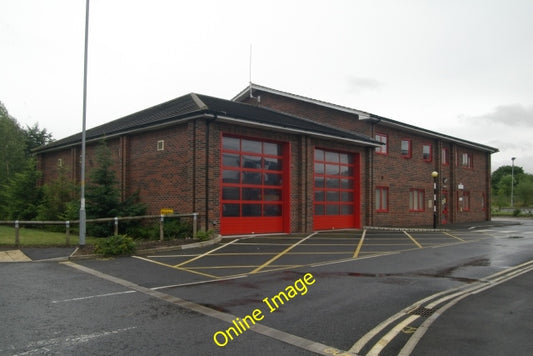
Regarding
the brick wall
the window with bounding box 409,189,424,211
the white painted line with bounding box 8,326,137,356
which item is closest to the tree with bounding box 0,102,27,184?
the brick wall

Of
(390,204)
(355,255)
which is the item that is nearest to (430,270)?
(355,255)

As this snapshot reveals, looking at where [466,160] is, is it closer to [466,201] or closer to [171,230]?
[466,201]

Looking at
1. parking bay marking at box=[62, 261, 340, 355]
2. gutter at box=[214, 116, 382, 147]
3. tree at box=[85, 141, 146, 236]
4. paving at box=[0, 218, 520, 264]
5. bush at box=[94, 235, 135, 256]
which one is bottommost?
parking bay marking at box=[62, 261, 340, 355]

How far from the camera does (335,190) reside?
22844 millimetres

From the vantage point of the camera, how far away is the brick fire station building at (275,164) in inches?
674

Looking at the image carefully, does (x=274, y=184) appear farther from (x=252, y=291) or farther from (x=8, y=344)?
(x=8, y=344)

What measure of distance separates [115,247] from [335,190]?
13.2 m

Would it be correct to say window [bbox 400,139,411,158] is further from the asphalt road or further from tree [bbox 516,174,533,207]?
tree [bbox 516,174,533,207]

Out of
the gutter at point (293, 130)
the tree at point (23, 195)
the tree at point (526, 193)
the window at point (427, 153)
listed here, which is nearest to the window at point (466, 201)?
the window at point (427, 153)

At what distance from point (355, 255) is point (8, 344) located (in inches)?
396

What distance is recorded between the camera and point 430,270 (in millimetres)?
10680

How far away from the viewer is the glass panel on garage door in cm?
2181

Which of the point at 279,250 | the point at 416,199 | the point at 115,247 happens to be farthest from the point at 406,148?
the point at 115,247

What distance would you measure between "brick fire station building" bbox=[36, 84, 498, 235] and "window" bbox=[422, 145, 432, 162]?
0.33 feet
